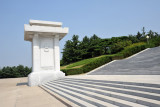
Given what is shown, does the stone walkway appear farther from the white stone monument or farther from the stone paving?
the stone paving

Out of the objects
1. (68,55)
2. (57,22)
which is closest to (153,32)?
(68,55)

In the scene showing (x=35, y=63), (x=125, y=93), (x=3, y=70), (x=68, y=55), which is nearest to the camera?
(x=125, y=93)

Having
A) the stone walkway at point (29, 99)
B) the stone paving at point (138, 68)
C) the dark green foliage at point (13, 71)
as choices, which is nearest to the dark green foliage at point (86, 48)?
the dark green foliage at point (13, 71)

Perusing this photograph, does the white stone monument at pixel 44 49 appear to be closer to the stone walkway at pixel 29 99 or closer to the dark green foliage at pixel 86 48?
the stone walkway at pixel 29 99

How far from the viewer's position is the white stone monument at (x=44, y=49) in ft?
39.3

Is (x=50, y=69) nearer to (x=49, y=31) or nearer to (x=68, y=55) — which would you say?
(x=49, y=31)

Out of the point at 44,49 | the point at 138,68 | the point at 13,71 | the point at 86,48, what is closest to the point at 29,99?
the point at 44,49

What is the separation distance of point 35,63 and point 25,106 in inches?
286

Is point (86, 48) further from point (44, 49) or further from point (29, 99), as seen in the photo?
point (29, 99)

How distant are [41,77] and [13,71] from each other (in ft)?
67.4

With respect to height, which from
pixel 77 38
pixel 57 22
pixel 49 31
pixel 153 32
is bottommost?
pixel 49 31

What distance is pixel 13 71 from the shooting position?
29.1 meters

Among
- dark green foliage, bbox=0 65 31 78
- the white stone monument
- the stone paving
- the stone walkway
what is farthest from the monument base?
dark green foliage, bbox=0 65 31 78

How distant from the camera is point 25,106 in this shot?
5188mm
